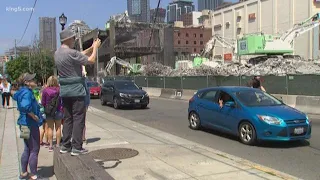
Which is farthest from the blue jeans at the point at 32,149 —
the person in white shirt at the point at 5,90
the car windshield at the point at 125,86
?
the person in white shirt at the point at 5,90

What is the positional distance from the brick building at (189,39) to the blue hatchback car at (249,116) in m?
141

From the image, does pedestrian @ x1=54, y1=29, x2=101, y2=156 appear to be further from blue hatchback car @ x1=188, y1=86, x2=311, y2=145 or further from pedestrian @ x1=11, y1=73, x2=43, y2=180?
blue hatchback car @ x1=188, y1=86, x2=311, y2=145

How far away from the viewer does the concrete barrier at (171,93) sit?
2906cm

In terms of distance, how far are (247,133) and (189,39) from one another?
484 feet

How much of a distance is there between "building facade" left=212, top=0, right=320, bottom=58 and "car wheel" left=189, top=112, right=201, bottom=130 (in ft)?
194

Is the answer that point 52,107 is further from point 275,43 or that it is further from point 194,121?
point 275,43

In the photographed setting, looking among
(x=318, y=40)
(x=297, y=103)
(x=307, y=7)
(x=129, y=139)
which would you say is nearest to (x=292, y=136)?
(x=129, y=139)

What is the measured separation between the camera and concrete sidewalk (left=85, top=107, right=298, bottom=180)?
626 centimetres

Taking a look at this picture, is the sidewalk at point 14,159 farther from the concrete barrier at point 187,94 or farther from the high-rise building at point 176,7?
the concrete barrier at point 187,94

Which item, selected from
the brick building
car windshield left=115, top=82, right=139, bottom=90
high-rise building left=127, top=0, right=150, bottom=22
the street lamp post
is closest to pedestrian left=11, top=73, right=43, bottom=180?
high-rise building left=127, top=0, right=150, bottom=22

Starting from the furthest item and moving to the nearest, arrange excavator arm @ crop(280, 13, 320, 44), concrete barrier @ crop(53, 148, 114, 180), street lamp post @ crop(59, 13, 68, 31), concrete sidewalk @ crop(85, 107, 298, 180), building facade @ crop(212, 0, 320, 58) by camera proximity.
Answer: building facade @ crop(212, 0, 320, 58) → excavator arm @ crop(280, 13, 320, 44) → street lamp post @ crop(59, 13, 68, 31) → concrete sidewalk @ crop(85, 107, 298, 180) → concrete barrier @ crop(53, 148, 114, 180)

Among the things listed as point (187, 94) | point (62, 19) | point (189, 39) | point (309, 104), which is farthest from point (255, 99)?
point (189, 39)

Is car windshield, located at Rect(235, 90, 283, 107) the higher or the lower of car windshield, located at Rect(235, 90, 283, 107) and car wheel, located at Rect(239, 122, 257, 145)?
the higher

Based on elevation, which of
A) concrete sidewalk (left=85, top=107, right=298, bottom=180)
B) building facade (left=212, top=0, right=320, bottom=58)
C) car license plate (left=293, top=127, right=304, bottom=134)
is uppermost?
building facade (left=212, top=0, right=320, bottom=58)
